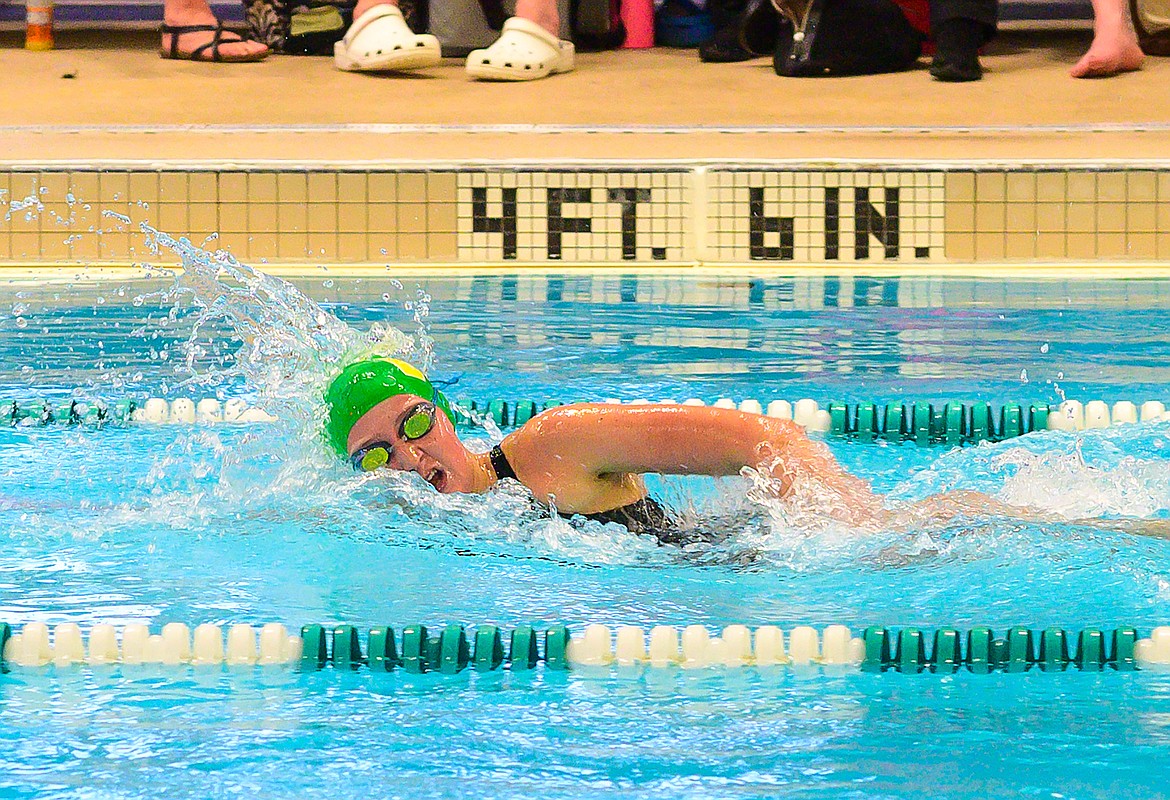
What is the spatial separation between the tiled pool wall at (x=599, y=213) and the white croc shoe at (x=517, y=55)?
1268 millimetres

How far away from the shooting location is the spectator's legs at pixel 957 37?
23.8 ft

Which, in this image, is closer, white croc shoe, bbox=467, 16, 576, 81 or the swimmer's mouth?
the swimmer's mouth

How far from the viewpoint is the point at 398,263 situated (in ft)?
21.6

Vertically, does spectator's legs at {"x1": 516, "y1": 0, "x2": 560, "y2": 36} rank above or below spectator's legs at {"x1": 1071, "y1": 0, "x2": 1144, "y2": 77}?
above

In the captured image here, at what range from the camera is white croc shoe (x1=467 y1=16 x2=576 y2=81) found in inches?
295

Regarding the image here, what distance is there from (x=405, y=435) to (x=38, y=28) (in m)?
6.63

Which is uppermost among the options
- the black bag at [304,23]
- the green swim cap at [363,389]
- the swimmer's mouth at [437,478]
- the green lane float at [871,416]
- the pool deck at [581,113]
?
the black bag at [304,23]

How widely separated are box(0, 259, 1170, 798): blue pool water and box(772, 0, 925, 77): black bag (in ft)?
9.77

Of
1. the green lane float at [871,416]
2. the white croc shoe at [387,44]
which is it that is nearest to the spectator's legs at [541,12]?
the white croc shoe at [387,44]

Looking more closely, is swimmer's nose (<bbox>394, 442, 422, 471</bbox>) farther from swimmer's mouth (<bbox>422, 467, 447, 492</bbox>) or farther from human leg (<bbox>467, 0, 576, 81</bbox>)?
human leg (<bbox>467, 0, 576, 81</bbox>)

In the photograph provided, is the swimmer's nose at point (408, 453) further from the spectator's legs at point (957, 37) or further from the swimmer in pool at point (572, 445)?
the spectator's legs at point (957, 37)

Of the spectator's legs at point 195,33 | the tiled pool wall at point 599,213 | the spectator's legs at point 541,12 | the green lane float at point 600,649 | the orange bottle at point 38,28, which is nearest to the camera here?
the green lane float at point 600,649

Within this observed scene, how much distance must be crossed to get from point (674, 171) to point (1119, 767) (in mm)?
4624

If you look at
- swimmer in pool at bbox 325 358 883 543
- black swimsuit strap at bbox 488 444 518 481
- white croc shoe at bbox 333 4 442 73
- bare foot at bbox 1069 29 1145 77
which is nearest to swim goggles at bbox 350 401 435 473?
swimmer in pool at bbox 325 358 883 543
